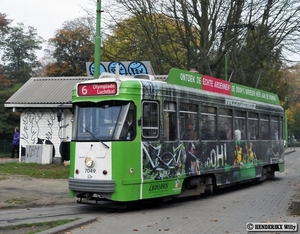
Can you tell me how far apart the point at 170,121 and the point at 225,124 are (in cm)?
322

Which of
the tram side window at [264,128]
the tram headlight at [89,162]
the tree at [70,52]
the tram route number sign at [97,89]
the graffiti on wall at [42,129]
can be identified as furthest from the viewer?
the tree at [70,52]

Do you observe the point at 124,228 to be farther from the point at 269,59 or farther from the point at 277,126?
the point at 269,59

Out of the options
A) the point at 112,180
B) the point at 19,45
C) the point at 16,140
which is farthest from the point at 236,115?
the point at 19,45

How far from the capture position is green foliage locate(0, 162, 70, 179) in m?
18.2

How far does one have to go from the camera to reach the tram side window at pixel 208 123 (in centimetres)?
1309

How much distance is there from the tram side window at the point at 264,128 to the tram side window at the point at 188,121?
5041mm

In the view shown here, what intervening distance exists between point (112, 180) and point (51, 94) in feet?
49.5

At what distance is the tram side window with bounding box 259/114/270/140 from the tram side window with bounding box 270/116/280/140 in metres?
0.47

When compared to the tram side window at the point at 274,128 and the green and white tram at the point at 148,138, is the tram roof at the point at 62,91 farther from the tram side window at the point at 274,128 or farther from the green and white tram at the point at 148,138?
the tram side window at the point at 274,128

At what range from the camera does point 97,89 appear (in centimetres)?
1095

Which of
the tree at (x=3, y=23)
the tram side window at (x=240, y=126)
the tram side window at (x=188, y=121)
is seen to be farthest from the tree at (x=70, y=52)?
the tram side window at (x=188, y=121)

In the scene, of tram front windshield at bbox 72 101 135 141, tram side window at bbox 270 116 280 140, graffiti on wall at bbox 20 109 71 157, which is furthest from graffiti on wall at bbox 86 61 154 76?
tram front windshield at bbox 72 101 135 141

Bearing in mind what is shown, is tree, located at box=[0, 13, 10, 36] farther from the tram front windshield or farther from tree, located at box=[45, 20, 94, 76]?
the tram front windshield

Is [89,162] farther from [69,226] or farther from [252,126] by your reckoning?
[252,126]
